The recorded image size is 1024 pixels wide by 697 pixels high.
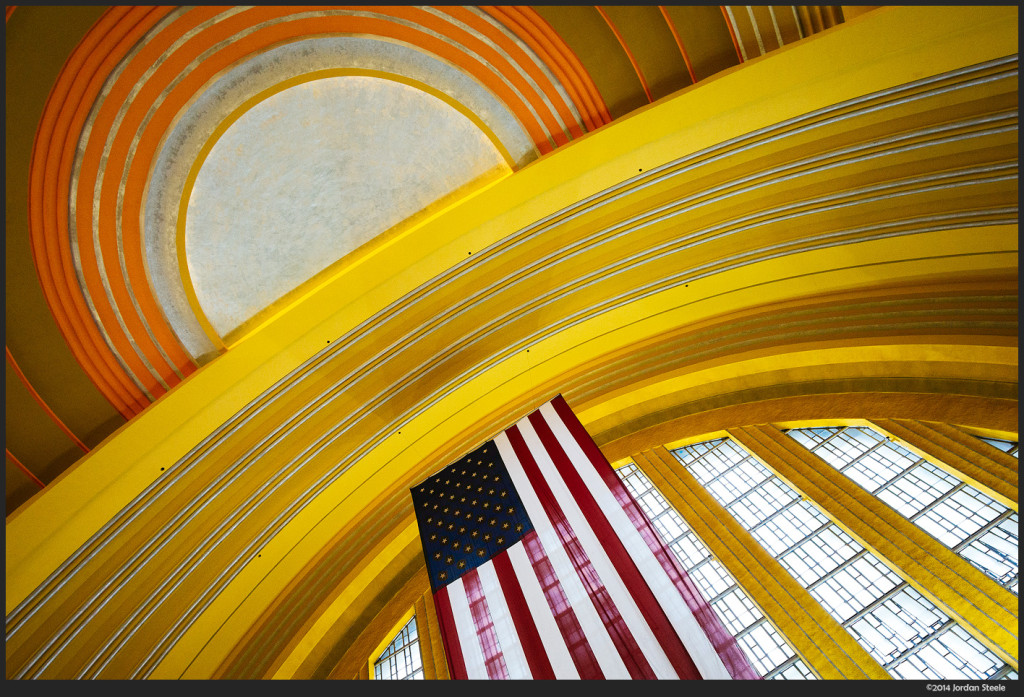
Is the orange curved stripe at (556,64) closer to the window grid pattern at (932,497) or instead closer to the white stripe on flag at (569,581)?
the white stripe on flag at (569,581)

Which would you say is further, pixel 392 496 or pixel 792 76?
pixel 392 496

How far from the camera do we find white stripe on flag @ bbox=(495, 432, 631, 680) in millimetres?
4961

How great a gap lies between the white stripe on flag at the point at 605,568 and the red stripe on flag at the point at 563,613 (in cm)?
42

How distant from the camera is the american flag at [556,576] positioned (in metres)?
4.94

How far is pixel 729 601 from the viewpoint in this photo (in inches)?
284

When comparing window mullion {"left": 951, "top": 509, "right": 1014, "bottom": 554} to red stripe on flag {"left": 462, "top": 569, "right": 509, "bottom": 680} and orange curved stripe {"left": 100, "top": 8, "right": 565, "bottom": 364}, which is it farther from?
orange curved stripe {"left": 100, "top": 8, "right": 565, "bottom": 364}

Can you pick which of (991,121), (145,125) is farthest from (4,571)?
(991,121)

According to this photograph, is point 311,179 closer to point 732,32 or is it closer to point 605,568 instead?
point 732,32

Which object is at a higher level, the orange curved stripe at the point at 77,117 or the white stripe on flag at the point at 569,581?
the orange curved stripe at the point at 77,117

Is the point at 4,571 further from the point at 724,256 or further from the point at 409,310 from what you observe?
the point at 724,256

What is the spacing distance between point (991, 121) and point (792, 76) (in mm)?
2450

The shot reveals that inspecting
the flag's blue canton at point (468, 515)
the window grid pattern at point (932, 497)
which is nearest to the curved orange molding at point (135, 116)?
the flag's blue canton at point (468, 515)

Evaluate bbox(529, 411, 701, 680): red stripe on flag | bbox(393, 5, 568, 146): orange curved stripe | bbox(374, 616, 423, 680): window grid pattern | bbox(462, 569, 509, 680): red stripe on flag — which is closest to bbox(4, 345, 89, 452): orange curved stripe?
bbox(462, 569, 509, 680): red stripe on flag

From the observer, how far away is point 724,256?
29.0ft
